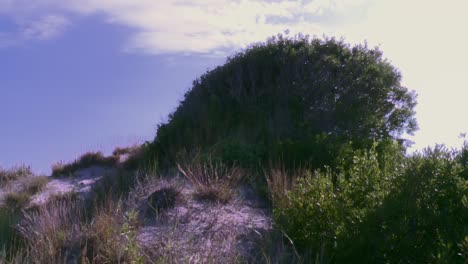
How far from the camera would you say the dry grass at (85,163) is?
1438 centimetres

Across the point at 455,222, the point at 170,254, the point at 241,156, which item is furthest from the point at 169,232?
the point at 241,156

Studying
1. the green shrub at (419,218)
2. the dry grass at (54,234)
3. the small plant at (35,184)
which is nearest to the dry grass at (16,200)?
the small plant at (35,184)

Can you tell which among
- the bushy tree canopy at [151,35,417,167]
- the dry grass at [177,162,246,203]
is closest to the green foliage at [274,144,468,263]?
the dry grass at [177,162,246,203]

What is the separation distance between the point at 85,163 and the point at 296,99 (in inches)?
251

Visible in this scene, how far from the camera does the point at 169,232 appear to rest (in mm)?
5852

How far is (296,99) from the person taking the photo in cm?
1184

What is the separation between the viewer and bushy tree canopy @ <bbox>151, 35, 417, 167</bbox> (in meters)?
11.6

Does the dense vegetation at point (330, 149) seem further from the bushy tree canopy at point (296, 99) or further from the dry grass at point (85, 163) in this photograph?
the dry grass at point (85, 163)

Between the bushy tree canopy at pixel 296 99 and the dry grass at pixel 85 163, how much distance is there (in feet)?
8.88

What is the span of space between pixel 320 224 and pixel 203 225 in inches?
61.8

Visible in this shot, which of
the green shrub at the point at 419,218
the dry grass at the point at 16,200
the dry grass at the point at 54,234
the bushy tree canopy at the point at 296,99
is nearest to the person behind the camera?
the green shrub at the point at 419,218

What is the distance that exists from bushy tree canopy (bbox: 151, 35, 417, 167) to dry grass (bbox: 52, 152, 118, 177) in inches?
107

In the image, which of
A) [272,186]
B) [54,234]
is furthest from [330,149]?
[54,234]

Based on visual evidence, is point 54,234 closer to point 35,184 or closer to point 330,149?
point 330,149
